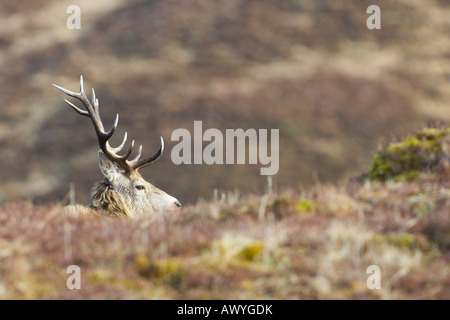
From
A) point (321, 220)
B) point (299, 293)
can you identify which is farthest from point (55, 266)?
point (321, 220)

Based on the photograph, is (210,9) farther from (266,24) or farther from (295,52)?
(295,52)

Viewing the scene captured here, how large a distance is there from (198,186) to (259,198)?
26702 millimetres

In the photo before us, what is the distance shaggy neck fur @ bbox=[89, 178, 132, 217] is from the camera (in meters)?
10.1

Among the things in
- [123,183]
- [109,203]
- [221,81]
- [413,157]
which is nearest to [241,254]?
[413,157]

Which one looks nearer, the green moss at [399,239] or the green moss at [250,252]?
the green moss at [250,252]

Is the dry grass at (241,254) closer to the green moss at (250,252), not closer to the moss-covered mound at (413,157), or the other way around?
the green moss at (250,252)

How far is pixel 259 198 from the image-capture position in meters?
7.36

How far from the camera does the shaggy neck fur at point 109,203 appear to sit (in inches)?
399

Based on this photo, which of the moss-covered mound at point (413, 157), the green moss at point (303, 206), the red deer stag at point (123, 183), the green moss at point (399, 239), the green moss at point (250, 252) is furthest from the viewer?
the red deer stag at point (123, 183)

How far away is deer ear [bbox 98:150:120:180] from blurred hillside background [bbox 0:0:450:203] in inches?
840

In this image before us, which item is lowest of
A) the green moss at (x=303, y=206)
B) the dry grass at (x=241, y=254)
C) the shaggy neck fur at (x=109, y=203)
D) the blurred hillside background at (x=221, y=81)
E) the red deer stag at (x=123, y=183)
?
the dry grass at (x=241, y=254)

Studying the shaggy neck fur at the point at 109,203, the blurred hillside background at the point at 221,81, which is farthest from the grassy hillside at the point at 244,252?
the blurred hillside background at the point at 221,81

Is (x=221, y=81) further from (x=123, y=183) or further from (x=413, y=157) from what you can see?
(x=413, y=157)

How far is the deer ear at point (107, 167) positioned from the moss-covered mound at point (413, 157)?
16.0 feet
